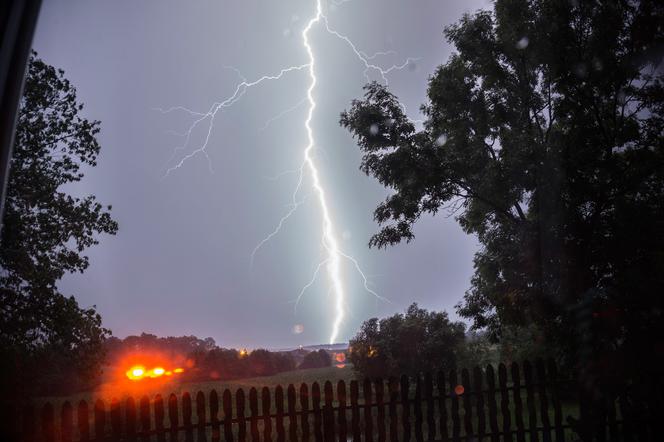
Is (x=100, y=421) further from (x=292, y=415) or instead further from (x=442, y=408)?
(x=442, y=408)

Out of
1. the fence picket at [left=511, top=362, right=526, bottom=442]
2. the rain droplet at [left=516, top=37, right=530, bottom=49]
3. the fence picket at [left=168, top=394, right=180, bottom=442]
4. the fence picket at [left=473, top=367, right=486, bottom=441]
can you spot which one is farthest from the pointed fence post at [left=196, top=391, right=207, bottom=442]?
the rain droplet at [left=516, top=37, right=530, bottom=49]

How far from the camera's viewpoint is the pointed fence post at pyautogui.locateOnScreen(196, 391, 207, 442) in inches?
220

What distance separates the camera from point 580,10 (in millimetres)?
7180

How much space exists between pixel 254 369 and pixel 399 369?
16.5ft

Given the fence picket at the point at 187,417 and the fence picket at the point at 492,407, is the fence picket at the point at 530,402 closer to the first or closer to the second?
the fence picket at the point at 492,407

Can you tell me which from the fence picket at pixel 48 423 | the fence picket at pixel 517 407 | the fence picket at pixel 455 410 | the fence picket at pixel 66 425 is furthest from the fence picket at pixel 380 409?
the fence picket at pixel 48 423

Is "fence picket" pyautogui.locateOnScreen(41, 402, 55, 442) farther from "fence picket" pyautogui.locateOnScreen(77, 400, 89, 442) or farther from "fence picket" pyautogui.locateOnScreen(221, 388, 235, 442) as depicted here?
"fence picket" pyautogui.locateOnScreen(221, 388, 235, 442)

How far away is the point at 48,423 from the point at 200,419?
1.77 meters

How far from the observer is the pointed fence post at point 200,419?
5.59m

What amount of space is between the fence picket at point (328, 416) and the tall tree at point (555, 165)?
10.7ft

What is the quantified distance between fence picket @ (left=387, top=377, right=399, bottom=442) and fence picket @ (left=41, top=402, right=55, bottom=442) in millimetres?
4448

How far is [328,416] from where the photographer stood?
619 centimetres

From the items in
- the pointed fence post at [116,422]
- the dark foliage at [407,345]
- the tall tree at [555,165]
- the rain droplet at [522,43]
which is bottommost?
the dark foliage at [407,345]

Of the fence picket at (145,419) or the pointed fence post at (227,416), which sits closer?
the fence picket at (145,419)
